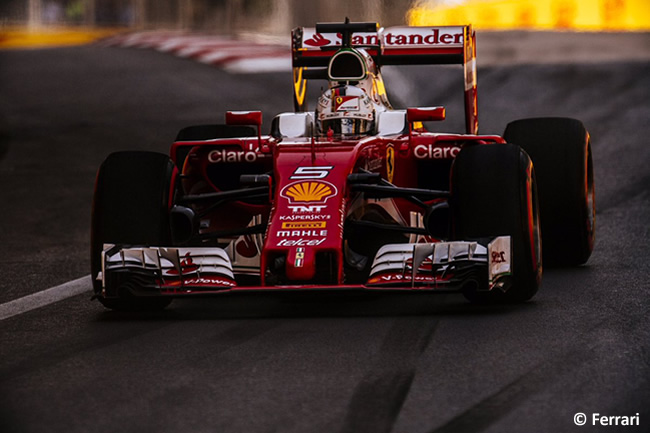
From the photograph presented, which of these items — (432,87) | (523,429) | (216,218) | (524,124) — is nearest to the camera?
(523,429)

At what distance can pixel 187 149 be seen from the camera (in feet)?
30.0

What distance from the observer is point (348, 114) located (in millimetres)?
8609

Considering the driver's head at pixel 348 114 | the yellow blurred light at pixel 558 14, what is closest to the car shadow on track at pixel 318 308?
the driver's head at pixel 348 114

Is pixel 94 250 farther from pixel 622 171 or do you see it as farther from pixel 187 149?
pixel 622 171

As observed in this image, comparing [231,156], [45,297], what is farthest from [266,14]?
[45,297]

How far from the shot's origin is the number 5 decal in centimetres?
730

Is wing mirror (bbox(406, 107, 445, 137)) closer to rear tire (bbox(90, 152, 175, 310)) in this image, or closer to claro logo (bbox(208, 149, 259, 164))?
claro logo (bbox(208, 149, 259, 164))

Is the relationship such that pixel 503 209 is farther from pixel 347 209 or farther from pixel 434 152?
pixel 434 152

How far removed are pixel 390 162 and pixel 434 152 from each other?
0.91ft

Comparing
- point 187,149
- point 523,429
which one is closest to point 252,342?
point 523,429

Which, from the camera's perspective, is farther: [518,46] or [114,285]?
[518,46]

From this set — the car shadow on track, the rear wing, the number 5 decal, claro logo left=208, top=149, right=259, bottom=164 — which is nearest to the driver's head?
claro logo left=208, top=149, right=259, bottom=164

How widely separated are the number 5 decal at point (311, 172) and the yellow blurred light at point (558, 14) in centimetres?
1504

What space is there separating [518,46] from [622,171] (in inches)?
411
